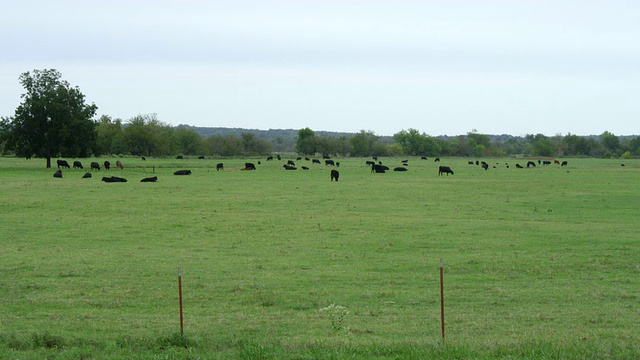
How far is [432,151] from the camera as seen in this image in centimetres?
18138

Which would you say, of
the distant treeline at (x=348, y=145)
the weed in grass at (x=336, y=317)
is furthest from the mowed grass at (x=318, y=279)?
the distant treeline at (x=348, y=145)

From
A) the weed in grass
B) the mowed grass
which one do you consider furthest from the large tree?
the weed in grass

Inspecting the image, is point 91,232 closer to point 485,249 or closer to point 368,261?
point 368,261

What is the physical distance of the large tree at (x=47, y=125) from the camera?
68062 millimetres

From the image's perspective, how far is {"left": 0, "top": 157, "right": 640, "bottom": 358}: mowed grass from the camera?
977cm

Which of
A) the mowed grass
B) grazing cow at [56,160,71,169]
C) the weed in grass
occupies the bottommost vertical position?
the mowed grass

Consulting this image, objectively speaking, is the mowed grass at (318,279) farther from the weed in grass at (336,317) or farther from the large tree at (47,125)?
the large tree at (47,125)

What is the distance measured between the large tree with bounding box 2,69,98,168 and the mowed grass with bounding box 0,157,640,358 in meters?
38.1

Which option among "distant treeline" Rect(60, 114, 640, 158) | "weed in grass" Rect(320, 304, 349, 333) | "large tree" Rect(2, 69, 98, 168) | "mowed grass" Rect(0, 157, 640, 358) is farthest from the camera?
"distant treeline" Rect(60, 114, 640, 158)

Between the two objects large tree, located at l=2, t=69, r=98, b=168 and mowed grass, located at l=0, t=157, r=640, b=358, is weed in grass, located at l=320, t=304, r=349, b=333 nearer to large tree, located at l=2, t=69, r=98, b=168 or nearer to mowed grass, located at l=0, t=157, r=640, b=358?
mowed grass, located at l=0, t=157, r=640, b=358

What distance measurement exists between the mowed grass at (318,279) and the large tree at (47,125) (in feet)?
125

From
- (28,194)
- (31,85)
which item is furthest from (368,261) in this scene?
(31,85)

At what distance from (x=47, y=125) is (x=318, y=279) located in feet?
197

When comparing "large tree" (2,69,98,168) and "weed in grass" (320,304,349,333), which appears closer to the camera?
"weed in grass" (320,304,349,333)
